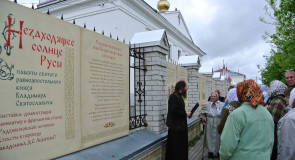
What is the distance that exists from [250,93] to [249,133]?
1.43 ft

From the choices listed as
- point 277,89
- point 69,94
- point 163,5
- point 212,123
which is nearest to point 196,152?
point 212,123

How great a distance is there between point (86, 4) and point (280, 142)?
15879 millimetres

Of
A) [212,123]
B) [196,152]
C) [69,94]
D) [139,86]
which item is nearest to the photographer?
[69,94]

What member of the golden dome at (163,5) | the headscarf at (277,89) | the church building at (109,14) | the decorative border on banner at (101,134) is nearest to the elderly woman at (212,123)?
the headscarf at (277,89)

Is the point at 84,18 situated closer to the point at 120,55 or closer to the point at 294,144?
the point at 120,55

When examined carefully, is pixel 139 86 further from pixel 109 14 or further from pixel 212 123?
pixel 109 14

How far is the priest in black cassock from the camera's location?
13.7 ft

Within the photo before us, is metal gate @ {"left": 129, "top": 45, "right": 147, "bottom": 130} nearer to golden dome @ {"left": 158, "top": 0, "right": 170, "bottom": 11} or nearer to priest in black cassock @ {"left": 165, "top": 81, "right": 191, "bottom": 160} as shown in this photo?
priest in black cassock @ {"left": 165, "top": 81, "right": 191, "bottom": 160}

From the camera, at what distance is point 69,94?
2855 millimetres

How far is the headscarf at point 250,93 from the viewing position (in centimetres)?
236

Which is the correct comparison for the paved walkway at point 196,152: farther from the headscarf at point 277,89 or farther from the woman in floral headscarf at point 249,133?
the woman in floral headscarf at point 249,133

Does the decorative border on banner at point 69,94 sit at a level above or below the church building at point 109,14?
below

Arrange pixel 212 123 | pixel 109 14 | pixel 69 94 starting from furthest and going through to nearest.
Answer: pixel 109 14 < pixel 212 123 < pixel 69 94

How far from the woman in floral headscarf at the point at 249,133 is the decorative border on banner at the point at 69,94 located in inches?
75.3
